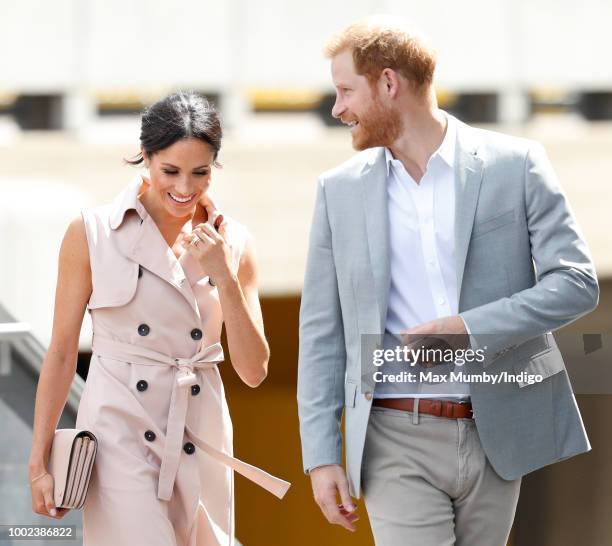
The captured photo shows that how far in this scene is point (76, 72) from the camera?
44.1 ft

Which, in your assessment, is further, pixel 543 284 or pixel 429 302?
pixel 429 302

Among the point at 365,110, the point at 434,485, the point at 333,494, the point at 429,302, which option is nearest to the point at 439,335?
the point at 429,302

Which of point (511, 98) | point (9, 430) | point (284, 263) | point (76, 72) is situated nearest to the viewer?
point (9, 430)

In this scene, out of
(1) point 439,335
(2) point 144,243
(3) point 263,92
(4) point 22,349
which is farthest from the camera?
(3) point 263,92

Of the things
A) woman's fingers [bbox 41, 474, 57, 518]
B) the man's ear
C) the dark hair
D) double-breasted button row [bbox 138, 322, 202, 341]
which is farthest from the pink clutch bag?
the man's ear

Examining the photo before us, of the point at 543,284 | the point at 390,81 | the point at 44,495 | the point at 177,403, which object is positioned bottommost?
the point at 44,495

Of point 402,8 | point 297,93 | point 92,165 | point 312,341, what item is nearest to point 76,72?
point 92,165

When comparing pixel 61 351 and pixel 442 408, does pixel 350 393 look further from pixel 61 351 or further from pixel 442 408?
pixel 61 351

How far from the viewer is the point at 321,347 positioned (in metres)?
3.32

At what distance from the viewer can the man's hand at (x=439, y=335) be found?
3002 millimetres

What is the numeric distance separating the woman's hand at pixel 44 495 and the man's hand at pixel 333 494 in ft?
2.16

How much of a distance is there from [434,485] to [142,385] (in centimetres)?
78

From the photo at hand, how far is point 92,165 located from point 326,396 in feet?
32.3

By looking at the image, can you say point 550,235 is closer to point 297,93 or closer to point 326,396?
point 326,396
